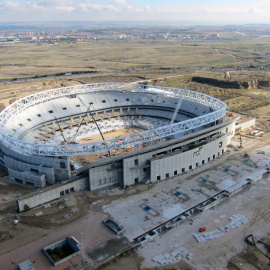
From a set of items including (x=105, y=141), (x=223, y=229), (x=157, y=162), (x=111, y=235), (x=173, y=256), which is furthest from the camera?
(x=157, y=162)

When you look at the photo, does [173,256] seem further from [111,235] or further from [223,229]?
[223,229]

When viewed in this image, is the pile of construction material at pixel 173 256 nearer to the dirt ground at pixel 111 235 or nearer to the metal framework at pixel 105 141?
the dirt ground at pixel 111 235

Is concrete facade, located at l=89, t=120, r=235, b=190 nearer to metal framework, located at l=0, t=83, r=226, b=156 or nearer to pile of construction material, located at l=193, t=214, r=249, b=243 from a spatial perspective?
metal framework, located at l=0, t=83, r=226, b=156

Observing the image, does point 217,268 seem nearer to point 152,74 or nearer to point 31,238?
point 31,238

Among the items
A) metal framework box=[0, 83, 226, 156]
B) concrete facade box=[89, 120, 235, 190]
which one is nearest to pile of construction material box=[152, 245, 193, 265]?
concrete facade box=[89, 120, 235, 190]

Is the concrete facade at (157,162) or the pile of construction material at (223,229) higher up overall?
the concrete facade at (157,162)

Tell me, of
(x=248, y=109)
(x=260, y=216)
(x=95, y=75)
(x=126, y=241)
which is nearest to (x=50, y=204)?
(x=126, y=241)

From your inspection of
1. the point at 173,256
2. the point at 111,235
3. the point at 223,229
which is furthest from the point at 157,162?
the point at 173,256

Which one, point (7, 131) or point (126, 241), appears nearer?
point (126, 241)

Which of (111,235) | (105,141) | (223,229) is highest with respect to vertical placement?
(105,141)

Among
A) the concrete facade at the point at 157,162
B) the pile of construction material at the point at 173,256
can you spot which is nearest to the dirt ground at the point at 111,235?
the pile of construction material at the point at 173,256

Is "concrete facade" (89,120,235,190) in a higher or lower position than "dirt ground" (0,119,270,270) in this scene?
higher
